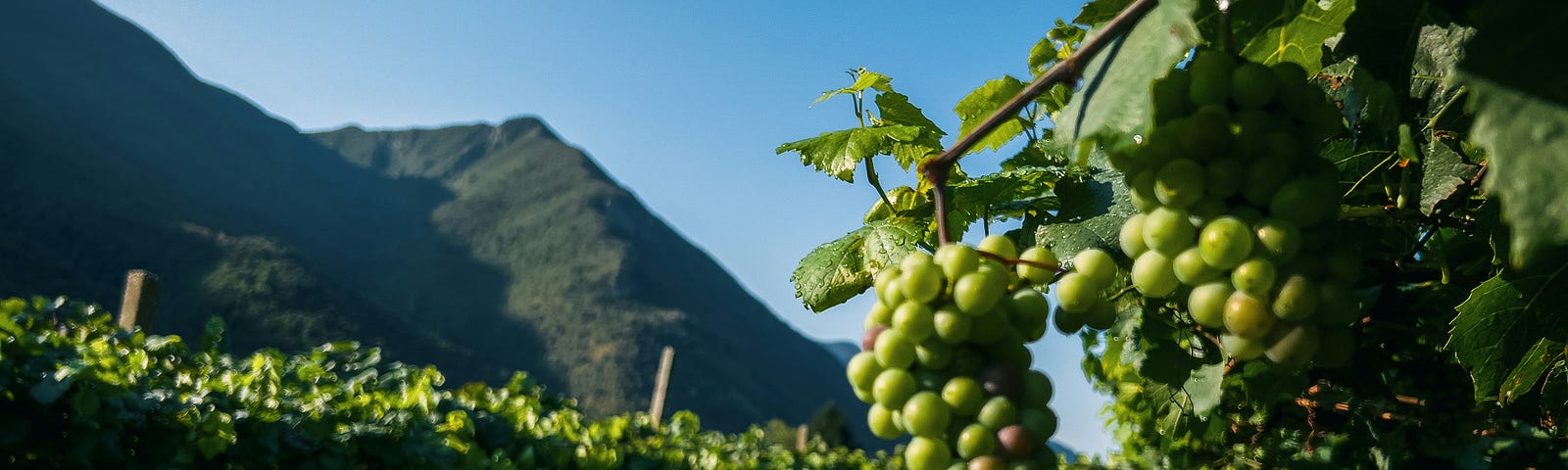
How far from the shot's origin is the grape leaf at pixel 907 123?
1.62 m

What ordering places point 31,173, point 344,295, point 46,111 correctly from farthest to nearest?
1. point 46,111
2. point 344,295
3. point 31,173

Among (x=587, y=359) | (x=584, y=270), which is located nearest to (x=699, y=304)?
(x=584, y=270)

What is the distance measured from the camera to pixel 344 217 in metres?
82.0

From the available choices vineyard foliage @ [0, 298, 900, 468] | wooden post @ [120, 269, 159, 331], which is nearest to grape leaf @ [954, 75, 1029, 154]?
vineyard foliage @ [0, 298, 900, 468]

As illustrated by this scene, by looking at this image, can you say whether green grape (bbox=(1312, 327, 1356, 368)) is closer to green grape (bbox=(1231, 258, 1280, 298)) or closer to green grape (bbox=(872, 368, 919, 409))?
green grape (bbox=(1231, 258, 1280, 298))

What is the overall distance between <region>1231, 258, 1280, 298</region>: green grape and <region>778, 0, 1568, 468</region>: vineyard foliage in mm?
66

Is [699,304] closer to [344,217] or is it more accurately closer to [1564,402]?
[344,217]

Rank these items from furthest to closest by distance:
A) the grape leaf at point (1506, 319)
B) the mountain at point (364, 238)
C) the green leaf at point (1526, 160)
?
the mountain at point (364, 238)
the grape leaf at point (1506, 319)
the green leaf at point (1526, 160)

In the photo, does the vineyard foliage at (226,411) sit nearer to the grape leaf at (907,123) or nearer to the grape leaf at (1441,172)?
the grape leaf at (907,123)

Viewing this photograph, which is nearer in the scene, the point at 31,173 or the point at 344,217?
the point at 31,173

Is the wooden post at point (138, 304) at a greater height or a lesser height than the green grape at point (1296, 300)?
lesser

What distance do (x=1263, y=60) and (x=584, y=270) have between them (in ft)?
248

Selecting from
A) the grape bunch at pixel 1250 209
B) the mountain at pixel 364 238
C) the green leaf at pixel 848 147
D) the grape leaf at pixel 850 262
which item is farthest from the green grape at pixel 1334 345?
the mountain at pixel 364 238

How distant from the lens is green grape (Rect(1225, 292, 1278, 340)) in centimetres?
79
